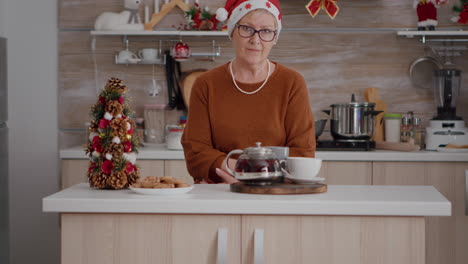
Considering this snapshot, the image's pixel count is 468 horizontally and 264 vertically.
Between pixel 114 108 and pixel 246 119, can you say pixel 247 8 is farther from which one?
pixel 114 108

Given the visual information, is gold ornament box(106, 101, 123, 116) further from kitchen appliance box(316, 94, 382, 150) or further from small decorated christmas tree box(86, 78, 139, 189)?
kitchen appliance box(316, 94, 382, 150)

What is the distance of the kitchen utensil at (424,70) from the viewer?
13.2 feet

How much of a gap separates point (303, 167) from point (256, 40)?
2.14 feet

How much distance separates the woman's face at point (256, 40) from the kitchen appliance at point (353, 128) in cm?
135

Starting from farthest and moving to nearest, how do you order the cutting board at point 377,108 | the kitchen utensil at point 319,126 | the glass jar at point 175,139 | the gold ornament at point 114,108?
the cutting board at point 377,108
the kitchen utensil at point 319,126
the glass jar at point 175,139
the gold ornament at point 114,108

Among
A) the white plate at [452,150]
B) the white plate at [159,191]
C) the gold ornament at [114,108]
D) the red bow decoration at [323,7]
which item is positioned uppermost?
the red bow decoration at [323,7]

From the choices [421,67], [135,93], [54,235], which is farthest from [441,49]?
[54,235]

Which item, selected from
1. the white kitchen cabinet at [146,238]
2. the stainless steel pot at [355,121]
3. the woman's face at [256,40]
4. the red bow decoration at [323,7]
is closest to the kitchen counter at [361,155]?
the stainless steel pot at [355,121]

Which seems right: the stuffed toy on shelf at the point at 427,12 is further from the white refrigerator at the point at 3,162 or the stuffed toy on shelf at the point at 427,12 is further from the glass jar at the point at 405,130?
the white refrigerator at the point at 3,162

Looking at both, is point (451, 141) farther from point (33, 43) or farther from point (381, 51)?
point (33, 43)

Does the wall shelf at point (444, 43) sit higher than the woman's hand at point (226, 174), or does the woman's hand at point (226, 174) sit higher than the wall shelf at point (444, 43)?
the wall shelf at point (444, 43)

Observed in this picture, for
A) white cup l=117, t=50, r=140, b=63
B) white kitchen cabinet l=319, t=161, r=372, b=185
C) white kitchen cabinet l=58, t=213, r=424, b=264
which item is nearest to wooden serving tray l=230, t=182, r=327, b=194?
white kitchen cabinet l=58, t=213, r=424, b=264

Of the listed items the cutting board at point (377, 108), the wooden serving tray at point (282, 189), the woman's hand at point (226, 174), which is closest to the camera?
the wooden serving tray at point (282, 189)

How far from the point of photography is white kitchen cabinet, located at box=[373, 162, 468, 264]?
3.39 m
